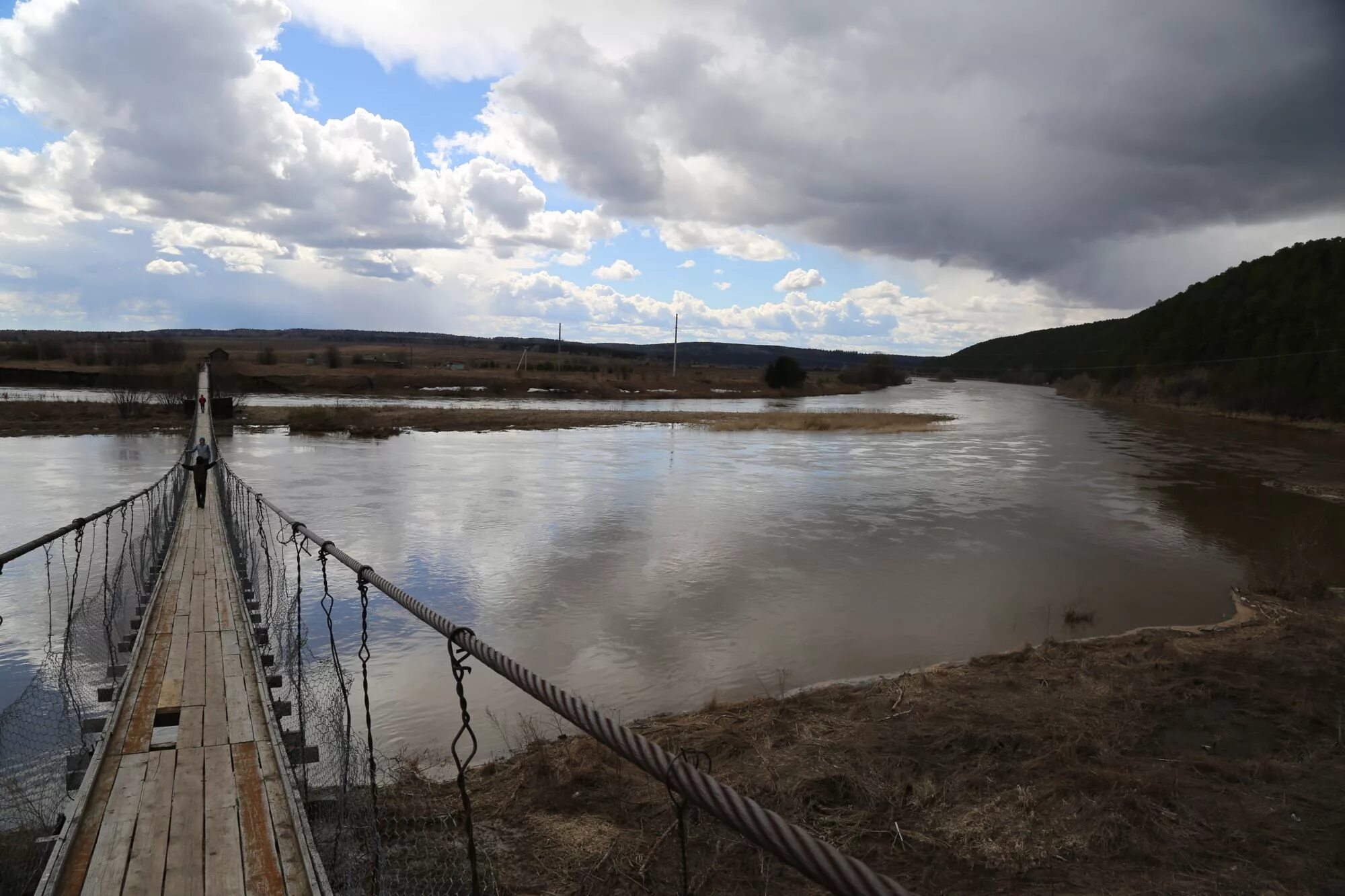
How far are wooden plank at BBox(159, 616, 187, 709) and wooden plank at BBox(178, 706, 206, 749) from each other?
101 mm

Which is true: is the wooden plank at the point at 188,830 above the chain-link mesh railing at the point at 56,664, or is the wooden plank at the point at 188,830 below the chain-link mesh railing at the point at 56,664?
above

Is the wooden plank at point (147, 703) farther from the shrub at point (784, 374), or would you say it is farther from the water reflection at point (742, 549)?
the shrub at point (784, 374)

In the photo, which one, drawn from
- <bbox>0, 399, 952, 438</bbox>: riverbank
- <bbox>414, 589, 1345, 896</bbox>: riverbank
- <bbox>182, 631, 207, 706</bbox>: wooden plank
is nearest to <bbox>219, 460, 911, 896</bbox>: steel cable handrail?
<bbox>414, 589, 1345, 896</bbox>: riverbank

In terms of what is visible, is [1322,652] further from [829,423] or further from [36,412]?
[36,412]

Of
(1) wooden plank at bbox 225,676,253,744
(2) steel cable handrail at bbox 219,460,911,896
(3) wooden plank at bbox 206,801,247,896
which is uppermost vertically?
(2) steel cable handrail at bbox 219,460,911,896

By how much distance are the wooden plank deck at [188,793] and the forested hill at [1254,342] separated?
56654 millimetres

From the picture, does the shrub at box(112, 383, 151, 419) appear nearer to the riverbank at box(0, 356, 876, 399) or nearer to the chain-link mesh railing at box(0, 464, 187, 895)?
the riverbank at box(0, 356, 876, 399)

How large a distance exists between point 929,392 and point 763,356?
103m

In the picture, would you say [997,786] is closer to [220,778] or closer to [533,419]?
[220,778]

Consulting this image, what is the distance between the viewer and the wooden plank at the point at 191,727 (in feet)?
13.4

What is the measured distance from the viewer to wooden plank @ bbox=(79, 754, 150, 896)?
3.01 metres

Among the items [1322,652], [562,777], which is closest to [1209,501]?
[1322,652]

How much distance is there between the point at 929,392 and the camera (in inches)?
3706

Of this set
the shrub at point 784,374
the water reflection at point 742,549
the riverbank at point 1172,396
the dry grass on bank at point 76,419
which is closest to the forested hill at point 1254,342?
the riverbank at point 1172,396
